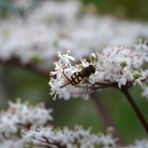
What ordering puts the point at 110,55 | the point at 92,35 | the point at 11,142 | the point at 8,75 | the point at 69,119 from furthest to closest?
Result: the point at 8,75 → the point at 69,119 → the point at 92,35 → the point at 11,142 → the point at 110,55

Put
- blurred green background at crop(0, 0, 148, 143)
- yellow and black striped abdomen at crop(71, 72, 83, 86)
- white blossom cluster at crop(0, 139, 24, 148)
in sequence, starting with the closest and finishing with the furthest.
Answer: yellow and black striped abdomen at crop(71, 72, 83, 86) < white blossom cluster at crop(0, 139, 24, 148) < blurred green background at crop(0, 0, 148, 143)

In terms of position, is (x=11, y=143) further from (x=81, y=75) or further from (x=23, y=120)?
(x=81, y=75)

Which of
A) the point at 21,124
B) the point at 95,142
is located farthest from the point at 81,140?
the point at 21,124

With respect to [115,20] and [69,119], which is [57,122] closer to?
[69,119]

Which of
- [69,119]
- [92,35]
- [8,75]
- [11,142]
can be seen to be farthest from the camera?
[8,75]

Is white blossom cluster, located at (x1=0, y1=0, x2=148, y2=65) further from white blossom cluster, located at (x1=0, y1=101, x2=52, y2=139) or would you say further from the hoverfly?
the hoverfly

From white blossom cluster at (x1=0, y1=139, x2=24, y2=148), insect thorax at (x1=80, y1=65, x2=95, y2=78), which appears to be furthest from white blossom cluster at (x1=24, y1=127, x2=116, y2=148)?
insect thorax at (x1=80, y1=65, x2=95, y2=78)

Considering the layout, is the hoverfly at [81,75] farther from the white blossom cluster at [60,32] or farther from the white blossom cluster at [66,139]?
the white blossom cluster at [60,32]

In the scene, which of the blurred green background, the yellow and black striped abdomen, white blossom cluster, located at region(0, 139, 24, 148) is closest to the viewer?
the yellow and black striped abdomen

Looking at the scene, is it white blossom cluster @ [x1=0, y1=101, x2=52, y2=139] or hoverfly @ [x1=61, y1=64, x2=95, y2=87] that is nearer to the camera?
hoverfly @ [x1=61, y1=64, x2=95, y2=87]
